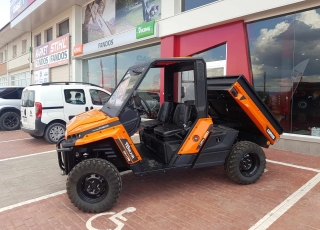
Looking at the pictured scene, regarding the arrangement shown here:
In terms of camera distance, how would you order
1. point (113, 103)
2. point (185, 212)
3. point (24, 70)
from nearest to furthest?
point (185, 212) < point (113, 103) < point (24, 70)

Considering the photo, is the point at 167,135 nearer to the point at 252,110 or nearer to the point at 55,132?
the point at 252,110

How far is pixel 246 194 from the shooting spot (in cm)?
409

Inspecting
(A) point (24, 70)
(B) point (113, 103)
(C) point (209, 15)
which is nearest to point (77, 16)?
(C) point (209, 15)

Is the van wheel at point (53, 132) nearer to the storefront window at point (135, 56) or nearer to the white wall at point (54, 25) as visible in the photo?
the storefront window at point (135, 56)

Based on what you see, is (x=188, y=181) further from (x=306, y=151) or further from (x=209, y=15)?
(x=209, y=15)

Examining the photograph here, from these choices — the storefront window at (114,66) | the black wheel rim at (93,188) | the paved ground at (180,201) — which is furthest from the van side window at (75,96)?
the black wheel rim at (93,188)

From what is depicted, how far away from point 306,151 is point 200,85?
406cm

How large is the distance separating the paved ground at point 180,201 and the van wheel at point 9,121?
237 inches

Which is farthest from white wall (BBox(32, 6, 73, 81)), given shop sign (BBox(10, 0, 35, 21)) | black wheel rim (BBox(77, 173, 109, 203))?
black wheel rim (BBox(77, 173, 109, 203))

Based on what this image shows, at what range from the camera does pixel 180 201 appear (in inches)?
154

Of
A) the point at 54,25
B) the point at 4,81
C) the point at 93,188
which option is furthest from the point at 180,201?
the point at 4,81

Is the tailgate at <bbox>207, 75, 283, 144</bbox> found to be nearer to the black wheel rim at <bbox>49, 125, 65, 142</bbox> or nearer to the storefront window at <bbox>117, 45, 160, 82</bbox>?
the black wheel rim at <bbox>49, 125, 65, 142</bbox>

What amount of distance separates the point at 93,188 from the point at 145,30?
26.2ft

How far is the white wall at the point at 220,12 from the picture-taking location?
21.6 ft
